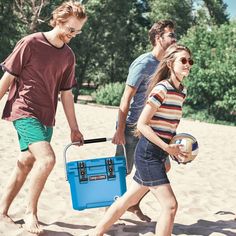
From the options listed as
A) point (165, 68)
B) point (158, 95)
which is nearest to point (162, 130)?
point (158, 95)

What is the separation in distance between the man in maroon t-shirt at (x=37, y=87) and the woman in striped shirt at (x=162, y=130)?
82 cm

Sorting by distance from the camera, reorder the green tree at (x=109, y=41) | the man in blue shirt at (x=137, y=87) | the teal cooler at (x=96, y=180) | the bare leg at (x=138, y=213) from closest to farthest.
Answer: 1. the teal cooler at (x=96, y=180)
2. the man in blue shirt at (x=137, y=87)
3. the bare leg at (x=138, y=213)
4. the green tree at (x=109, y=41)

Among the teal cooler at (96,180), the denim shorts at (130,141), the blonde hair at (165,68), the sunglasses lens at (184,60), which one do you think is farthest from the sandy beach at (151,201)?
the sunglasses lens at (184,60)

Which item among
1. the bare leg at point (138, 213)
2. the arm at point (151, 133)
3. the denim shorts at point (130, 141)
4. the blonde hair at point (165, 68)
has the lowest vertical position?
the bare leg at point (138, 213)

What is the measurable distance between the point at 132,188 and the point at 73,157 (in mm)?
5229

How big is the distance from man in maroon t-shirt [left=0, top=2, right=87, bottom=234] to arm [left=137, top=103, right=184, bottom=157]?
2.92 feet

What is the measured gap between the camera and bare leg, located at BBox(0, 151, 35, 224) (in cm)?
400

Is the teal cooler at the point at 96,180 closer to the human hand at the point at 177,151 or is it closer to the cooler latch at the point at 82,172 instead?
the cooler latch at the point at 82,172

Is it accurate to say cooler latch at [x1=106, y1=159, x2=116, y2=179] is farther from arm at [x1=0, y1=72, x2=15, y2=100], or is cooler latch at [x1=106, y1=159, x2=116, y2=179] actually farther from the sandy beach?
arm at [x1=0, y1=72, x2=15, y2=100]

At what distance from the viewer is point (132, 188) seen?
3.66 meters

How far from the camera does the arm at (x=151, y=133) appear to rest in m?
3.30

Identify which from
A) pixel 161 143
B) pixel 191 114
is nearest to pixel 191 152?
pixel 161 143

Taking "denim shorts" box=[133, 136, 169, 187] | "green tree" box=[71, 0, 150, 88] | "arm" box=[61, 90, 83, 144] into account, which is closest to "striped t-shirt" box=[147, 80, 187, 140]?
"denim shorts" box=[133, 136, 169, 187]

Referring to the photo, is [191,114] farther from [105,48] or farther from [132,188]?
[132,188]
